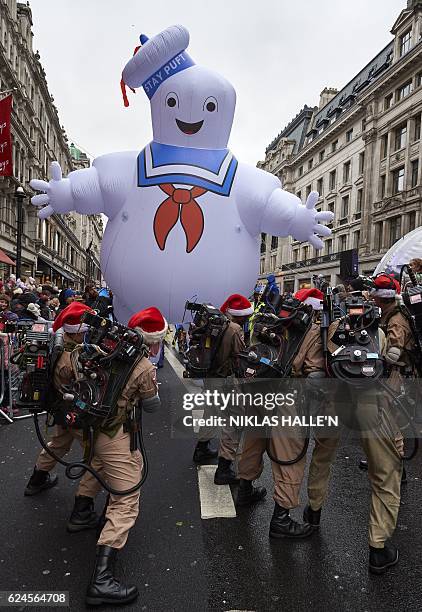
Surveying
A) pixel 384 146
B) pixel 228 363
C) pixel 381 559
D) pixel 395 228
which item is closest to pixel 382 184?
pixel 384 146

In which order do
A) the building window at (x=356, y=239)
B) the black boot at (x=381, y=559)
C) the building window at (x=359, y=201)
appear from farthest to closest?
the building window at (x=359, y=201)
the building window at (x=356, y=239)
the black boot at (x=381, y=559)

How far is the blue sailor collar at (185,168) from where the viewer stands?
4828mm

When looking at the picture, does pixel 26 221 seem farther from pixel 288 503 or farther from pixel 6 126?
pixel 288 503

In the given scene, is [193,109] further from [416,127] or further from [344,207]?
[344,207]

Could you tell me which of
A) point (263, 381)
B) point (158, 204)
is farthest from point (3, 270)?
point (263, 381)

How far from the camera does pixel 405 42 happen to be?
97.8ft

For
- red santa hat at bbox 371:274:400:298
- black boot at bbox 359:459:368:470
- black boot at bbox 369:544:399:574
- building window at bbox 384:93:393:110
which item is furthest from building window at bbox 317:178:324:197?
black boot at bbox 369:544:399:574

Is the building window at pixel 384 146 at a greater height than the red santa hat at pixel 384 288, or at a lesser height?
greater

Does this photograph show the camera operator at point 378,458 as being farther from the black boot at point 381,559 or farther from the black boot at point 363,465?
the black boot at point 363,465

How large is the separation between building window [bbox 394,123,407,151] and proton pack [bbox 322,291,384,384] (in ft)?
103

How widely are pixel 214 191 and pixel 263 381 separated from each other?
8.47 feet

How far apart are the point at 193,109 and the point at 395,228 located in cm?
2854

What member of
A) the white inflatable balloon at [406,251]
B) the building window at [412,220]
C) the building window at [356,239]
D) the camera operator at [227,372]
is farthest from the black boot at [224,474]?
the building window at [356,239]

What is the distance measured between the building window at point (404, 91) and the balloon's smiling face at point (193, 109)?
29.6 meters
